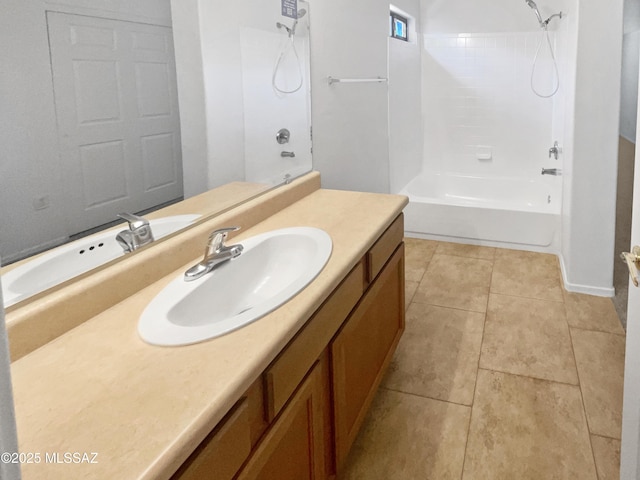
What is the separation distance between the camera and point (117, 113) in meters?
1.32

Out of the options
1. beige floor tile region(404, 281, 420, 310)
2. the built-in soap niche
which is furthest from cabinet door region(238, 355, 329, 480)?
the built-in soap niche

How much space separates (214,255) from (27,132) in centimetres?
60

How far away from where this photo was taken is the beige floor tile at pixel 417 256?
3578 millimetres

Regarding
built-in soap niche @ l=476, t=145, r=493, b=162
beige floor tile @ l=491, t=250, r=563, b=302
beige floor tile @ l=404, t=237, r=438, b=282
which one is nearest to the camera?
beige floor tile @ l=491, t=250, r=563, b=302

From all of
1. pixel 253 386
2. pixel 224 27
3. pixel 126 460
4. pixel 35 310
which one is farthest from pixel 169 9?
pixel 126 460

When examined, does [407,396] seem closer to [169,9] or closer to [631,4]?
[169,9]

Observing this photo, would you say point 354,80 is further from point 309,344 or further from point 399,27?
point 309,344

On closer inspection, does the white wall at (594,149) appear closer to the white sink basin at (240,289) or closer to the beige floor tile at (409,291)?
the beige floor tile at (409,291)

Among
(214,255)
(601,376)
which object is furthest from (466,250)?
(214,255)

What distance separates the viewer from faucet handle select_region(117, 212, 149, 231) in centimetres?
137

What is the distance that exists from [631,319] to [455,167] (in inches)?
150

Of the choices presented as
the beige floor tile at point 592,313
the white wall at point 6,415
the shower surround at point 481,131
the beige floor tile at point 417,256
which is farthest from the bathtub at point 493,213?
the white wall at point 6,415

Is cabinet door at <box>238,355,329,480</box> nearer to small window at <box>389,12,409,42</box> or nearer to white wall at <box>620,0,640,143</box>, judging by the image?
small window at <box>389,12,409,42</box>

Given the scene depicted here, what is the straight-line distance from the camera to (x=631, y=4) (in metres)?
7.83
